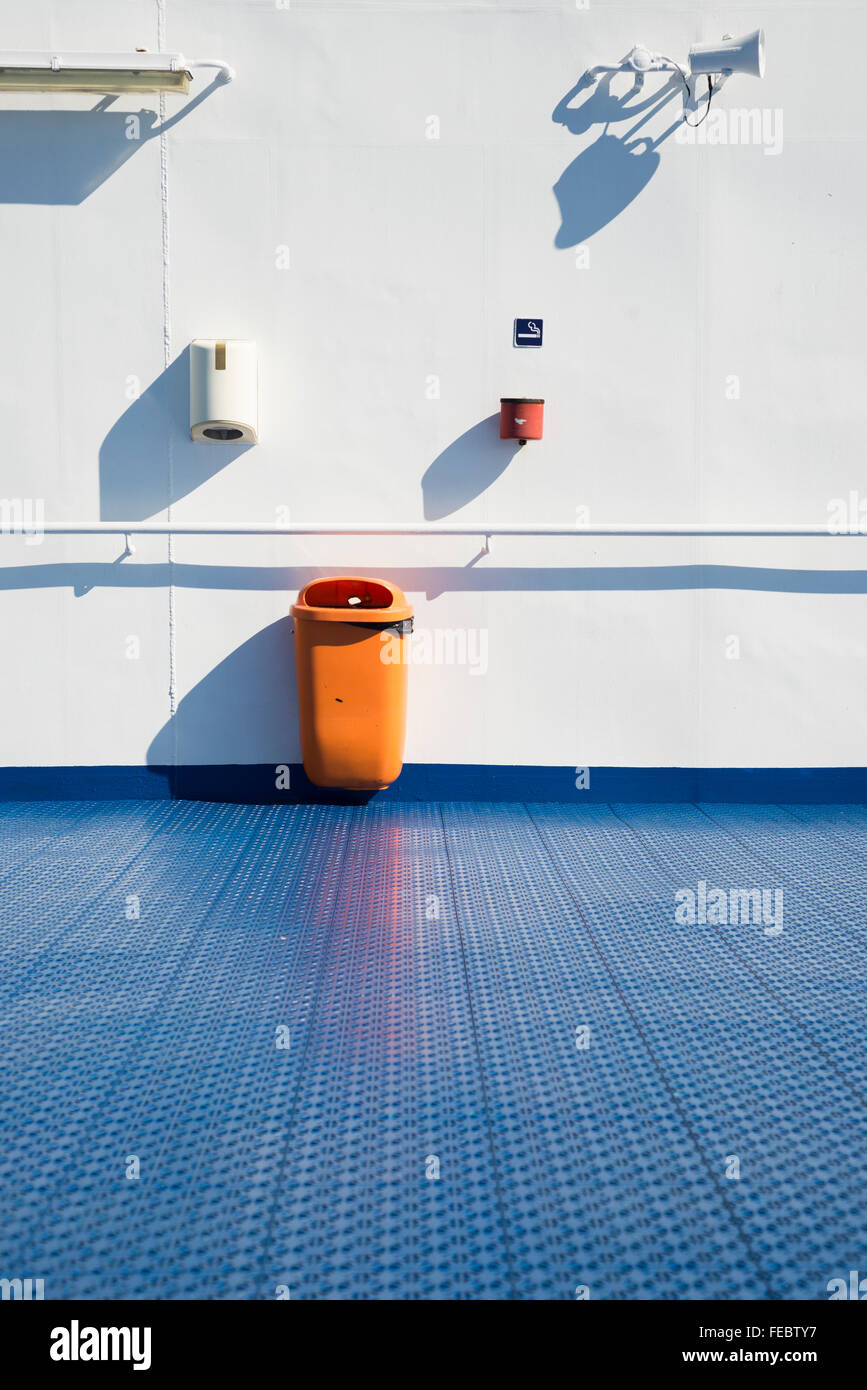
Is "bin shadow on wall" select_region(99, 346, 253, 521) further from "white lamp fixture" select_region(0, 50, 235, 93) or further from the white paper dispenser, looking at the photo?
"white lamp fixture" select_region(0, 50, 235, 93)

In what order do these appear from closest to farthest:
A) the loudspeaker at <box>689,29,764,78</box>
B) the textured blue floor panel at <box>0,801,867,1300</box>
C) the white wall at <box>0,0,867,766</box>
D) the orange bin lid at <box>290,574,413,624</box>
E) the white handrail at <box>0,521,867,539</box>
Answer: the textured blue floor panel at <box>0,801,867,1300</box> < the loudspeaker at <box>689,29,764,78</box> < the orange bin lid at <box>290,574,413,624</box> < the white wall at <box>0,0,867,766</box> < the white handrail at <box>0,521,867,539</box>

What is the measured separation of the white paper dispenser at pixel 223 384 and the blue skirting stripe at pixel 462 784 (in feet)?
4.17

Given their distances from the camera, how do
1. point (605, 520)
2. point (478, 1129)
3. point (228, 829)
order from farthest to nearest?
point (605, 520) → point (228, 829) → point (478, 1129)

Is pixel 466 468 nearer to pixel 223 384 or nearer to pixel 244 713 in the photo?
pixel 223 384

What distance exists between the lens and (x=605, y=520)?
398 cm

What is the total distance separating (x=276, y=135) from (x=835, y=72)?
2.00m

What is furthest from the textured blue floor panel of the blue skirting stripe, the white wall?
the white wall

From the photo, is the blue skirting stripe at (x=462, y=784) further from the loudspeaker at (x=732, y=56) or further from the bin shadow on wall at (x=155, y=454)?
the loudspeaker at (x=732, y=56)

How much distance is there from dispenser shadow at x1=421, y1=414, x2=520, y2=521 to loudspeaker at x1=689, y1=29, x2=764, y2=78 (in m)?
1.33

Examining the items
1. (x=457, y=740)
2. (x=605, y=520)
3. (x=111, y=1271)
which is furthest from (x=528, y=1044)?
(x=605, y=520)

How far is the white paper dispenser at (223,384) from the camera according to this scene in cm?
374

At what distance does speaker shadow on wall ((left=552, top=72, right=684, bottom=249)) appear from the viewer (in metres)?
3.80

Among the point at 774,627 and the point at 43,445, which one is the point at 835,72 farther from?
the point at 43,445

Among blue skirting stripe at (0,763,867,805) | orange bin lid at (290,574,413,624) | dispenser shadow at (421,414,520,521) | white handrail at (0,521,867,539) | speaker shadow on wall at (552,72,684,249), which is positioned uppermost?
speaker shadow on wall at (552,72,684,249)
